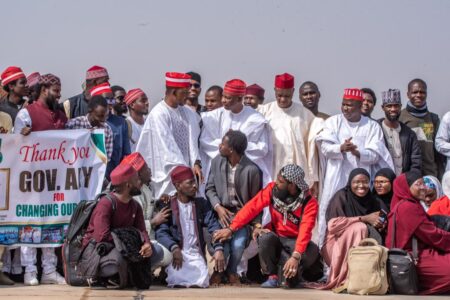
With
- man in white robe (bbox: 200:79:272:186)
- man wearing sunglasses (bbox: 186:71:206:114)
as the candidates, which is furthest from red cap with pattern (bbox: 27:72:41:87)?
man in white robe (bbox: 200:79:272:186)

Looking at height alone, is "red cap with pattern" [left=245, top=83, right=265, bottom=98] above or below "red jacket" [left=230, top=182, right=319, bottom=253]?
above

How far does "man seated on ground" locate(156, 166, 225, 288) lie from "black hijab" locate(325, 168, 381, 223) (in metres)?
1.11

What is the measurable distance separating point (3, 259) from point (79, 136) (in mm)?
1321

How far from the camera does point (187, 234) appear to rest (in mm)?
9539

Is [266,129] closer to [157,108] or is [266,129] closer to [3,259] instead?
[157,108]

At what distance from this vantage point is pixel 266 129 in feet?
34.8

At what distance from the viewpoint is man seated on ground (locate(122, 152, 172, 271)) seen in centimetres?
914

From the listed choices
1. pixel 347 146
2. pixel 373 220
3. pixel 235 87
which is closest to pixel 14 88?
pixel 235 87

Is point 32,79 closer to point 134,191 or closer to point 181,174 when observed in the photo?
point 181,174

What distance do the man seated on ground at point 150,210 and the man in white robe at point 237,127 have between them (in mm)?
887

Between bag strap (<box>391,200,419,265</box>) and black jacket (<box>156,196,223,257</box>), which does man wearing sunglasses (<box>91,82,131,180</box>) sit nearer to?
black jacket (<box>156,196,223,257</box>)

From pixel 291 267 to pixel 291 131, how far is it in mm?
2042

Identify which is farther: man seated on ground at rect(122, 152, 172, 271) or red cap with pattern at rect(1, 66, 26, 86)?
red cap with pattern at rect(1, 66, 26, 86)

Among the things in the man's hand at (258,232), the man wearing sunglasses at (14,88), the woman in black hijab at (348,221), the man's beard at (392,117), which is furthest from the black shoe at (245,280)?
the man wearing sunglasses at (14,88)
